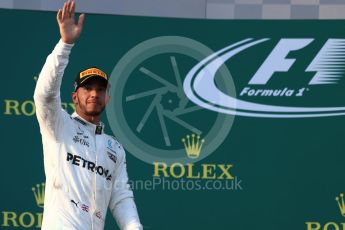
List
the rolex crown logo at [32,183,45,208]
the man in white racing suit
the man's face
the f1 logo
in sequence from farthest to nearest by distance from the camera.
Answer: the f1 logo, the rolex crown logo at [32,183,45,208], the man's face, the man in white racing suit

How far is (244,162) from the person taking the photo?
21.0 feet

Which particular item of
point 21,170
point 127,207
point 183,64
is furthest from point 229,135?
point 127,207

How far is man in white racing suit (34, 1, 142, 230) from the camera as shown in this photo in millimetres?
4020

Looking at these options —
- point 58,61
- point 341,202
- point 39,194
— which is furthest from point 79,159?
point 341,202

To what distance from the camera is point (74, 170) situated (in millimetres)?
4176

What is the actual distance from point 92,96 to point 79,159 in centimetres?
31

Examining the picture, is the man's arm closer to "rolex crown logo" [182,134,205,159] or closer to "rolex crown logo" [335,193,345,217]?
"rolex crown logo" [182,134,205,159]

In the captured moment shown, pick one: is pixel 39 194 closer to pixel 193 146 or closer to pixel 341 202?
pixel 193 146

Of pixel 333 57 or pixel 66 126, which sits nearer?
pixel 66 126

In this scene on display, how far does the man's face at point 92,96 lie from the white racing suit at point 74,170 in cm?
11

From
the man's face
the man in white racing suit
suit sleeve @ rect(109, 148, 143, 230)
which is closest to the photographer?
the man in white racing suit

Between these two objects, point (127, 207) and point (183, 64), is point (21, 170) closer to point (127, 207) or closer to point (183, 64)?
point (183, 64)

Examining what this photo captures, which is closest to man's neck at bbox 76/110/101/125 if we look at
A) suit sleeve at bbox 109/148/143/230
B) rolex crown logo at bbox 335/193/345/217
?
suit sleeve at bbox 109/148/143/230

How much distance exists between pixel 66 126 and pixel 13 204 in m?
2.24
